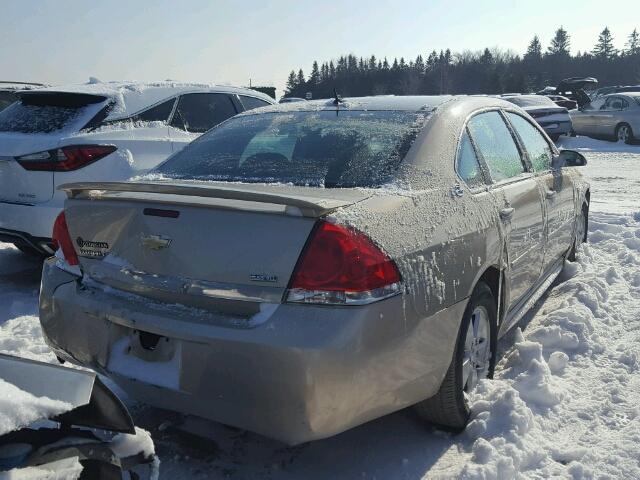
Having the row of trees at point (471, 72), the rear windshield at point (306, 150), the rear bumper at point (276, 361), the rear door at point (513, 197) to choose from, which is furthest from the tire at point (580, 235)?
the row of trees at point (471, 72)

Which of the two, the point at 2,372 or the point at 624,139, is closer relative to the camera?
the point at 2,372

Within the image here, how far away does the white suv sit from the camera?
15.3 feet

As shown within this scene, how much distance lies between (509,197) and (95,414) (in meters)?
2.42

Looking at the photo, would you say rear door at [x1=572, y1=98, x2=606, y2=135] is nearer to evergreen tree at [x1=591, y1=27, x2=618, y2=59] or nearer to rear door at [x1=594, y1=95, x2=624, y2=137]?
rear door at [x1=594, y1=95, x2=624, y2=137]

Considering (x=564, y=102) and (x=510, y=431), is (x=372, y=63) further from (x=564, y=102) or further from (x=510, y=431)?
(x=510, y=431)

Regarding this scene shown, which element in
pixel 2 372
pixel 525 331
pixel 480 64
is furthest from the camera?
pixel 480 64

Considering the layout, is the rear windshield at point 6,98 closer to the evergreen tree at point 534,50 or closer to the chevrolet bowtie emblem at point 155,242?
the chevrolet bowtie emblem at point 155,242

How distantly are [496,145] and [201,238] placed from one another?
2.02 meters

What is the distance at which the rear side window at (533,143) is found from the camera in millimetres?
4098

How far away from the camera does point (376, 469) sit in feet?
8.54

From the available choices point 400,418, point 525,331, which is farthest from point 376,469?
point 525,331

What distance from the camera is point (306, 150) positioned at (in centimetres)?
308

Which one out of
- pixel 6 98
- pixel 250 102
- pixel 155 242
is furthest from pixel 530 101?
pixel 155 242

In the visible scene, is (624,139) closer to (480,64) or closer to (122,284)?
(122,284)
